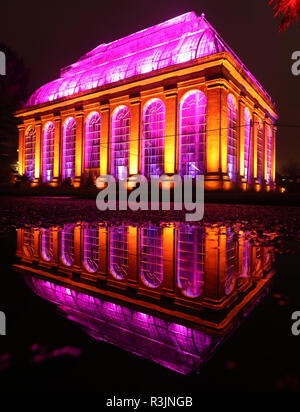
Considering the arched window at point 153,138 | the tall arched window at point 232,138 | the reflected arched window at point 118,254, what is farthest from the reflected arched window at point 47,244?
the arched window at point 153,138

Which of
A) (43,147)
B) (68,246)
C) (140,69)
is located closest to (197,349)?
(68,246)

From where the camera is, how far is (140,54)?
3167 cm

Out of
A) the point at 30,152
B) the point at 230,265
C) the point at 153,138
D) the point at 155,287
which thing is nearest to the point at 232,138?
the point at 153,138

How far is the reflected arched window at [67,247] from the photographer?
3.87 m

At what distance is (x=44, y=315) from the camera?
212 centimetres

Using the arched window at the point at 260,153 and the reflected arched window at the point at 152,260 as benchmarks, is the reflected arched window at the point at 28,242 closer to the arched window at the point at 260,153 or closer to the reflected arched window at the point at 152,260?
the reflected arched window at the point at 152,260

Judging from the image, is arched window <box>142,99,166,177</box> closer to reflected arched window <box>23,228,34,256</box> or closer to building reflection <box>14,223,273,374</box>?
reflected arched window <box>23,228,34,256</box>

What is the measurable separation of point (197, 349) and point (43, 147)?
43.8 metres

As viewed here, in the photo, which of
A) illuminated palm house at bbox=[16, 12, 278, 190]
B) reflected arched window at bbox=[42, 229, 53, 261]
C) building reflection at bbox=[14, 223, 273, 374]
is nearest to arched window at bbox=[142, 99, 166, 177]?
illuminated palm house at bbox=[16, 12, 278, 190]

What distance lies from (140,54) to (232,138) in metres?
15.1

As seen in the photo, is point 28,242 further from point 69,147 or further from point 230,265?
point 69,147

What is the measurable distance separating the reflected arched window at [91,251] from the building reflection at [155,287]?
16 millimetres
